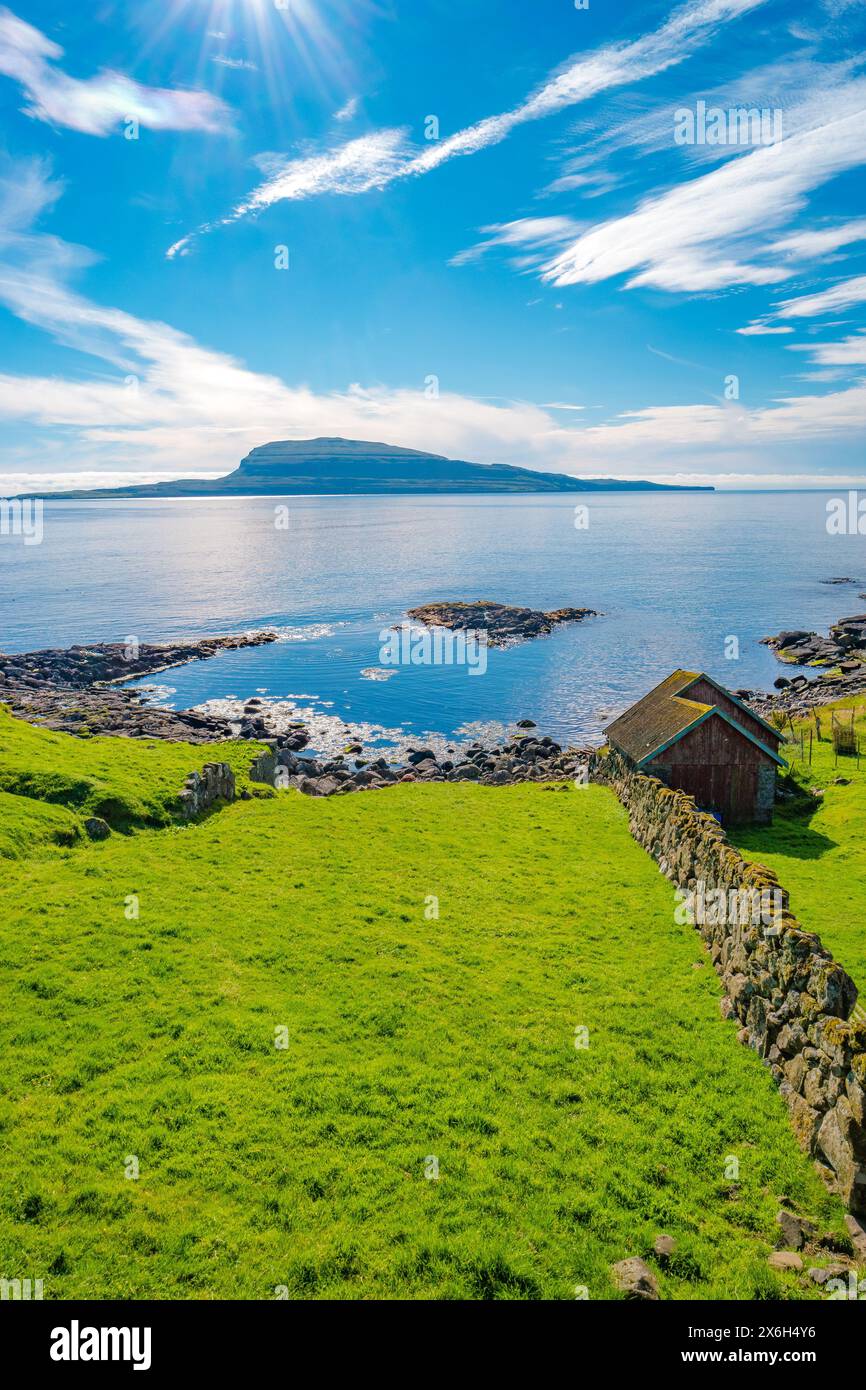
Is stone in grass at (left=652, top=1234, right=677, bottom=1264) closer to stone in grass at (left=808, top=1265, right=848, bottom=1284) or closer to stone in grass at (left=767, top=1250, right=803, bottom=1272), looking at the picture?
stone in grass at (left=767, top=1250, right=803, bottom=1272)

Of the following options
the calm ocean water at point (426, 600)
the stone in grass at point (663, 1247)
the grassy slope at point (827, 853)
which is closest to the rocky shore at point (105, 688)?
the calm ocean water at point (426, 600)

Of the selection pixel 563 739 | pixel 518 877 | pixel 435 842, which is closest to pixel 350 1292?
pixel 518 877

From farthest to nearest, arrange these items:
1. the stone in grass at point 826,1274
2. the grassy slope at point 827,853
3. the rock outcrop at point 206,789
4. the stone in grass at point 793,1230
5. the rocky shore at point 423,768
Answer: the rocky shore at point 423,768, the rock outcrop at point 206,789, the grassy slope at point 827,853, the stone in grass at point 793,1230, the stone in grass at point 826,1274

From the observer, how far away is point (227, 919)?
21859 mm

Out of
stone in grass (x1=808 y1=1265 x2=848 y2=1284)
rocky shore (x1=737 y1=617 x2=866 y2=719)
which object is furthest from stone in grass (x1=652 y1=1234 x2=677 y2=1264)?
rocky shore (x1=737 y1=617 x2=866 y2=719)

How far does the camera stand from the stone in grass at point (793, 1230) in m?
11.8

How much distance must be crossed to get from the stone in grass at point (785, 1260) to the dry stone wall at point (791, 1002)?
1875mm

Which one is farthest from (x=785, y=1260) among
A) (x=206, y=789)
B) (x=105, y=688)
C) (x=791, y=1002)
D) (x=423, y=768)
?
(x=105, y=688)

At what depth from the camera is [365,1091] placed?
48.0ft

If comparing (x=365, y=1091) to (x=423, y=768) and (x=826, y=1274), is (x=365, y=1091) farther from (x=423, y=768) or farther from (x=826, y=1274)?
(x=423, y=768)

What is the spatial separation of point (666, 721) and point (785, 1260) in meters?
26.9

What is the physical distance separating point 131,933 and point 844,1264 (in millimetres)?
17562

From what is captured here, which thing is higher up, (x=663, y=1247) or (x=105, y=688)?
(x=105, y=688)

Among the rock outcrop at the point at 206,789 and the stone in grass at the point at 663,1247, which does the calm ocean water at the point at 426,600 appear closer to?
the rock outcrop at the point at 206,789
